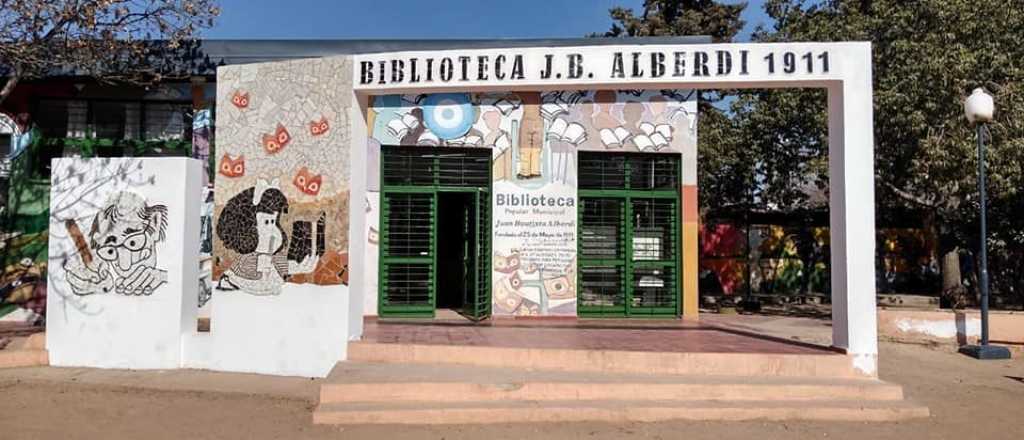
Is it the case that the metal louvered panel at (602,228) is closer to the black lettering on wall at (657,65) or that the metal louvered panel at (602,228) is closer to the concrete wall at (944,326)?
the black lettering on wall at (657,65)

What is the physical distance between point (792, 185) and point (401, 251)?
912cm

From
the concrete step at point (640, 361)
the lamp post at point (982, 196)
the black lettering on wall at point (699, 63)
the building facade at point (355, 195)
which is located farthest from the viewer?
the lamp post at point (982, 196)

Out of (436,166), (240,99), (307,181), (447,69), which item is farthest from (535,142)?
(240,99)

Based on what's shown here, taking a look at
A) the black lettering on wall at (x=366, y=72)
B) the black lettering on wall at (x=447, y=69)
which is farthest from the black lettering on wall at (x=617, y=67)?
the black lettering on wall at (x=366, y=72)

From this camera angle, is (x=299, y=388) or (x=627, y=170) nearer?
(x=299, y=388)

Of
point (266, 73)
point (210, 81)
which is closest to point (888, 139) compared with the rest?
point (266, 73)

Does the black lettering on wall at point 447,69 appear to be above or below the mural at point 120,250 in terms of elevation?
above

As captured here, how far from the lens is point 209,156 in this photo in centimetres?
1175

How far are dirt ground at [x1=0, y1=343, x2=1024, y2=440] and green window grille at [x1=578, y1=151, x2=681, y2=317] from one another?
3.60 metres

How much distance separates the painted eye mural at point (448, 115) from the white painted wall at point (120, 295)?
363cm

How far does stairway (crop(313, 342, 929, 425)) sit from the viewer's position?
619 centimetres

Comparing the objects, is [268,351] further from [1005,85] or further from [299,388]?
[1005,85]

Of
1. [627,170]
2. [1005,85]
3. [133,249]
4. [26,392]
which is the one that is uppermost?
[1005,85]

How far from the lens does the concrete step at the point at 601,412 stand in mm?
6125
